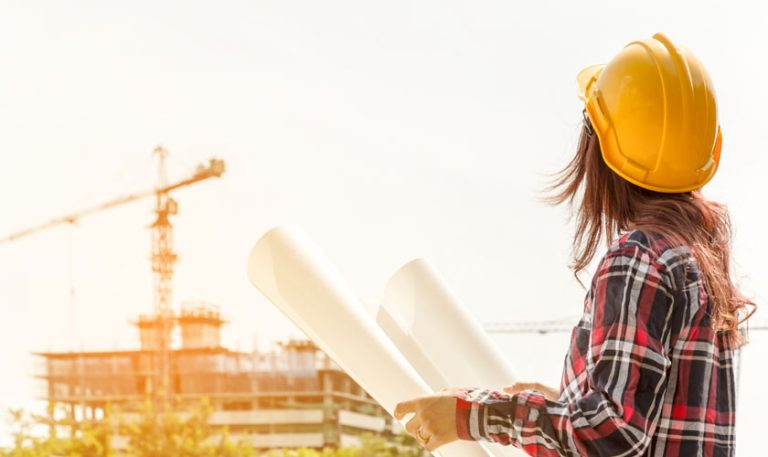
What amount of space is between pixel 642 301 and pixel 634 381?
7cm

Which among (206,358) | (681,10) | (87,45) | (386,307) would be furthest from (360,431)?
(386,307)

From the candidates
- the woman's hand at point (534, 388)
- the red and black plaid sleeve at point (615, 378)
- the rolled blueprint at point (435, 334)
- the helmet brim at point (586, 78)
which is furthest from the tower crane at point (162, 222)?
the red and black plaid sleeve at point (615, 378)

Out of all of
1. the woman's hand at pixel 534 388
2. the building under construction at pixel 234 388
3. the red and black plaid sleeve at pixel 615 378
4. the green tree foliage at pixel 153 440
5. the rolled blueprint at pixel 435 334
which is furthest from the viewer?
the building under construction at pixel 234 388

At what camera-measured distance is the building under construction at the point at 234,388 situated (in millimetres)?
10180

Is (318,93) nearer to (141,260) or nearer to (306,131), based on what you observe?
(306,131)

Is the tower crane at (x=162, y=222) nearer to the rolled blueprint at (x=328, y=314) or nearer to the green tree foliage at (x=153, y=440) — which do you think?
the green tree foliage at (x=153, y=440)

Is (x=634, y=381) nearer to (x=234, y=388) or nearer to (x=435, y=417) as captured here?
(x=435, y=417)

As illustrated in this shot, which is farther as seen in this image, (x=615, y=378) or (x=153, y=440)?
(x=153, y=440)

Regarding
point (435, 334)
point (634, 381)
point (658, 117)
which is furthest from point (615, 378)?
point (435, 334)

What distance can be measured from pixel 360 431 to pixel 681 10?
662 cm

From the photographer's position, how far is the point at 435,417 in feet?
2.88

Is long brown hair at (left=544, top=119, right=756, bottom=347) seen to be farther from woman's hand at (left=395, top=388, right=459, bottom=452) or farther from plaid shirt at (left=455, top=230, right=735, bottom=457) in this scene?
woman's hand at (left=395, top=388, right=459, bottom=452)

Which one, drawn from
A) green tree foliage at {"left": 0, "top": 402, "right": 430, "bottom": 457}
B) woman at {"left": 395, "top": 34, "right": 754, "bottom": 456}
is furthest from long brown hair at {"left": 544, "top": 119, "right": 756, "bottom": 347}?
green tree foliage at {"left": 0, "top": 402, "right": 430, "bottom": 457}

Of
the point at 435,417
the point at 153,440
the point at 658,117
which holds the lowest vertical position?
the point at 153,440
